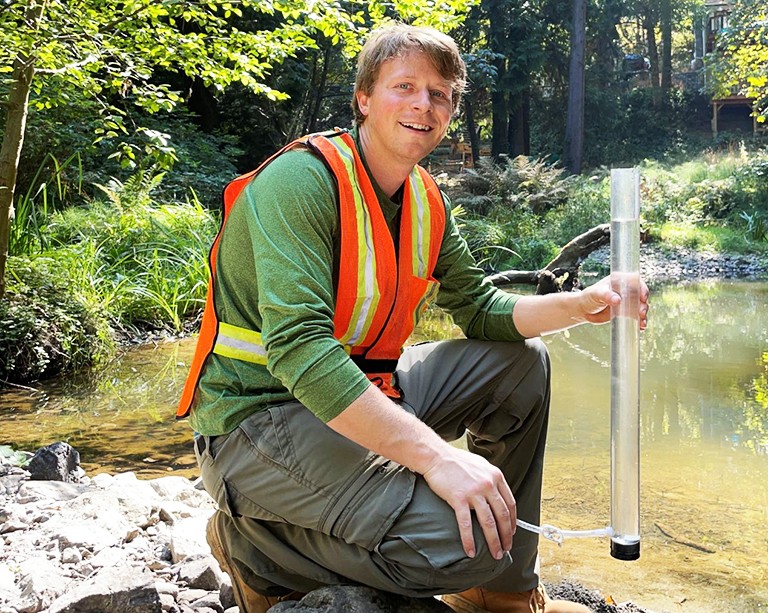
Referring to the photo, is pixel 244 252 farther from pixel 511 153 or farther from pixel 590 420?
pixel 511 153

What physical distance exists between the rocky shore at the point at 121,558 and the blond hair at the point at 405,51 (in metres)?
1.18

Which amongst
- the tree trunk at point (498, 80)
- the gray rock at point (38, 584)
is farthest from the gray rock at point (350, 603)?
the tree trunk at point (498, 80)

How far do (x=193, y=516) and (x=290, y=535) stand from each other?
1140mm

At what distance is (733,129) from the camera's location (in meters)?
25.2

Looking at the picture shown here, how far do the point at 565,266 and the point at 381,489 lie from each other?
22.9 ft

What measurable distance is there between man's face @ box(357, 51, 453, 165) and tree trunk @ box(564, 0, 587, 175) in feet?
65.9

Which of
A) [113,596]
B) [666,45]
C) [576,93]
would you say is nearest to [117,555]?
[113,596]

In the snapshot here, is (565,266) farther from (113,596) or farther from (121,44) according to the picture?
(113,596)

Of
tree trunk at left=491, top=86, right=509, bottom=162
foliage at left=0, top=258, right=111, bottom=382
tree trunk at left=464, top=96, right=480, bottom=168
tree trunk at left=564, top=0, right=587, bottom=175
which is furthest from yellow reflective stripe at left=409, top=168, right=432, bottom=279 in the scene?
tree trunk at left=491, top=86, right=509, bottom=162

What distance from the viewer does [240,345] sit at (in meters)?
1.86

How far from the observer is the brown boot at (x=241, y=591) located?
193cm

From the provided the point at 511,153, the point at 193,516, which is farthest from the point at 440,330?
the point at 511,153

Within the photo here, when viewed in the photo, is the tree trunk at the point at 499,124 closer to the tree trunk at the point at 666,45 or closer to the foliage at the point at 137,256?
the tree trunk at the point at 666,45

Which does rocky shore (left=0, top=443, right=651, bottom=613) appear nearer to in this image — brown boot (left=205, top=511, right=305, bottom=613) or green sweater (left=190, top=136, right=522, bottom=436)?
brown boot (left=205, top=511, right=305, bottom=613)
